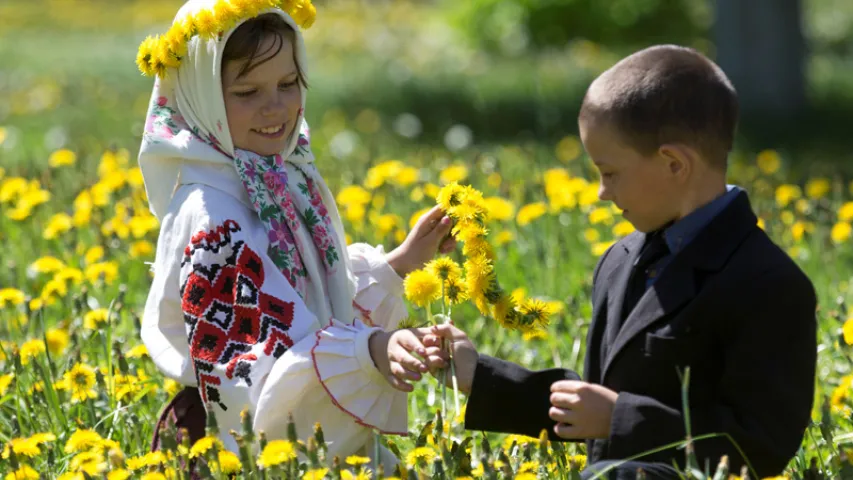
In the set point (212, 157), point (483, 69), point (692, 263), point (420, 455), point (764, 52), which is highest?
point (483, 69)

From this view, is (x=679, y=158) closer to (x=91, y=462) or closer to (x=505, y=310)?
(x=505, y=310)

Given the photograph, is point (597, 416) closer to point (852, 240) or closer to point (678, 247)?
point (678, 247)

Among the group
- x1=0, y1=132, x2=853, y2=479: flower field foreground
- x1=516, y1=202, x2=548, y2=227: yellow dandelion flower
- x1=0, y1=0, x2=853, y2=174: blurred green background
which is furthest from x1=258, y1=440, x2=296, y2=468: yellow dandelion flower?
x1=0, y1=0, x2=853, y2=174: blurred green background

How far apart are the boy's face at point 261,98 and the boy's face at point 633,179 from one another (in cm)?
73

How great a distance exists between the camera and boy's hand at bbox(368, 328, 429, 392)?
245 cm

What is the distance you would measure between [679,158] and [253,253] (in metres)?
0.92

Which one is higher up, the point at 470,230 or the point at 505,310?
the point at 470,230

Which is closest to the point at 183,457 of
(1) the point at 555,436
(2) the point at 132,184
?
(1) the point at 555,436

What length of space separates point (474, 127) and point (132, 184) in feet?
12.1

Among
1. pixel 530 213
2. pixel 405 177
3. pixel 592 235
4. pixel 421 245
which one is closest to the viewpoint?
pixel 421 245

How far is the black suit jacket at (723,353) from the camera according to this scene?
89.0 inches

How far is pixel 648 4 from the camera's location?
14.9 m

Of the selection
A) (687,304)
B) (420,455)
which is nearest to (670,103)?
(687,304)

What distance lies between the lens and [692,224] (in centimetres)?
241
